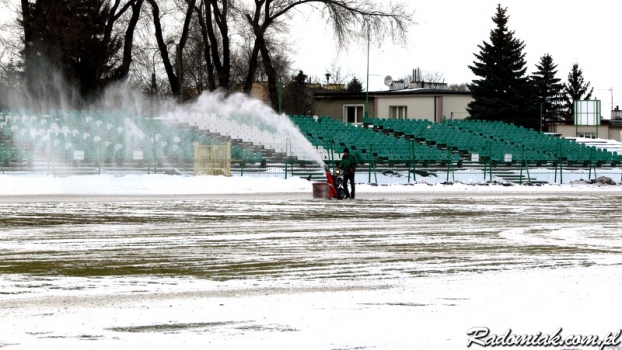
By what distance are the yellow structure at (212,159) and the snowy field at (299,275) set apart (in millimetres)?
12345

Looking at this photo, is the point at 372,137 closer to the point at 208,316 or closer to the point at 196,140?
the point at 196,140

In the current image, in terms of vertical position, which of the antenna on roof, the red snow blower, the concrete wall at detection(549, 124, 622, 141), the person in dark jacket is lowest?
the red snow blower

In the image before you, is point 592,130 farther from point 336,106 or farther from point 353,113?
point 336,106

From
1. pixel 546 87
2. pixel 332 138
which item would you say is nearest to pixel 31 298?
pixel 332 138

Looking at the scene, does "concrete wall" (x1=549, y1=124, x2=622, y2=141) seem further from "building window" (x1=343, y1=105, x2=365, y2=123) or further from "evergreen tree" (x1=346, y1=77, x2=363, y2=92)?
"evergreen tree" (x1=346, y1=77, x2=363, y2=92)

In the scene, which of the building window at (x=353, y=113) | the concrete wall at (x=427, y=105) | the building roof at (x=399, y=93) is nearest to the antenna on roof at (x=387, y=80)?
the building roof at (x=399, y=93)

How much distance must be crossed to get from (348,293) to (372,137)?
35864mm

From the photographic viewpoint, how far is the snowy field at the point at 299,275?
9234 millimetres

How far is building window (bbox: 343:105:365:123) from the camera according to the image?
75.3 meters

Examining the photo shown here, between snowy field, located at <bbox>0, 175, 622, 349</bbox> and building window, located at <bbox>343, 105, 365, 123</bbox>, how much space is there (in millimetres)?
48602

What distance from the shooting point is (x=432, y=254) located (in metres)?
15.6

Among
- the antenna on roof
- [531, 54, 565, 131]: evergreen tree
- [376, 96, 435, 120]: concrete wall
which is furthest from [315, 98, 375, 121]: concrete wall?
[531, 54, 565, 131]: evergreen tree

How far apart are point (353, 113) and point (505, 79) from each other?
12.1 metres

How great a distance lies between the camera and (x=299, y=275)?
1310 cm
